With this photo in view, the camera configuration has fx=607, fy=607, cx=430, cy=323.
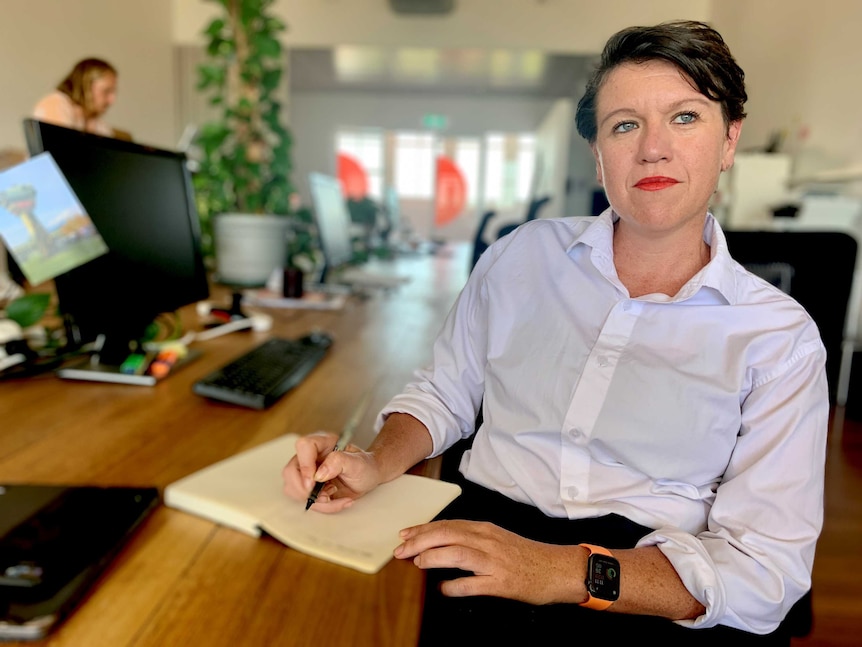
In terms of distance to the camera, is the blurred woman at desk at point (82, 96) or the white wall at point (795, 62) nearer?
the white wall at point (795, 62)

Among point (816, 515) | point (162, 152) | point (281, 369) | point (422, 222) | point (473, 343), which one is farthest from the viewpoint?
point (422, 222)

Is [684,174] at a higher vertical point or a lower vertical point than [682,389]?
higher

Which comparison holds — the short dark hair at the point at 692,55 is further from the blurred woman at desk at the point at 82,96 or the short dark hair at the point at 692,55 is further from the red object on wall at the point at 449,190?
the blurred woman at desk at the point at 82,96

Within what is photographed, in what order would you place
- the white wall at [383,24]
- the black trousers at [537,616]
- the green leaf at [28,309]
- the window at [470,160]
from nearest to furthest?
the black trousers at [537,616], the window at [470,160], the green leaf at [28,309], the white wall at [383,24]

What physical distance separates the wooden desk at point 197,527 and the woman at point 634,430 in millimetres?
66

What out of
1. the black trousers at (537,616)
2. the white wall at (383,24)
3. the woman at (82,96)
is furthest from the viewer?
the white wall at (383,24)

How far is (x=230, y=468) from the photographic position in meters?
0.69

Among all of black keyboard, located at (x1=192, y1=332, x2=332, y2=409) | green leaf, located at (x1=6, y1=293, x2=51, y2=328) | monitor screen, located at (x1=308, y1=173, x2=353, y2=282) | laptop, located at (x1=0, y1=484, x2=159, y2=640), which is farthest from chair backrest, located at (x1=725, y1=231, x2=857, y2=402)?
monitor screen, located at (x1=308, y1=173, x2=353, y2=282)

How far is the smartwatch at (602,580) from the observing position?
0.49 meters

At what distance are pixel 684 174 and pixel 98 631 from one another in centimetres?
54

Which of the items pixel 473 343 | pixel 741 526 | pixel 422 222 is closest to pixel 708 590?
pixel 741 526

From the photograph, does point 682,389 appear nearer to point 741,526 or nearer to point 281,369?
point 741,526

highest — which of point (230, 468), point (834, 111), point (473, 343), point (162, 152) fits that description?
point (834, 111)

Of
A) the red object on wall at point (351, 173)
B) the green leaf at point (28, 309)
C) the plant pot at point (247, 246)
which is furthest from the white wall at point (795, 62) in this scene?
the red object on wall at point (351, 173)
